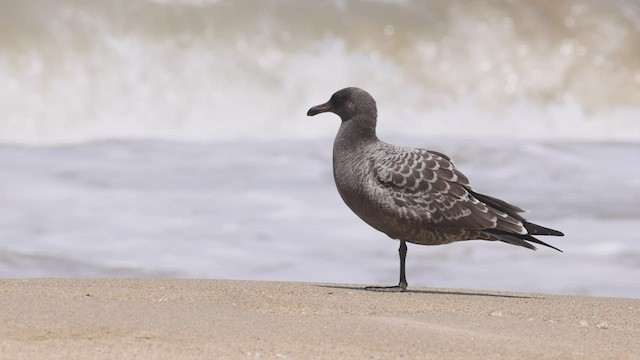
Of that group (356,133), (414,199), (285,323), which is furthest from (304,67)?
(285,323)

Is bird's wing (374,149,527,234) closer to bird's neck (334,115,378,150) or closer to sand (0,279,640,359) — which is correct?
bird's neck (334,115,378,150)

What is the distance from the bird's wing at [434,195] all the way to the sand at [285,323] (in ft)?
1.53

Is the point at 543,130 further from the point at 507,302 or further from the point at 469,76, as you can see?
the point at 507,302

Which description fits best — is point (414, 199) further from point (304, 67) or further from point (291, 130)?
point (304, 67)

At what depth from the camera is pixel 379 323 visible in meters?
5.60

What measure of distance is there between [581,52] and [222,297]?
1894cm

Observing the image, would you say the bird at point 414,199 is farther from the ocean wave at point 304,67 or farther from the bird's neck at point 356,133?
the ocean wave at point 304,67

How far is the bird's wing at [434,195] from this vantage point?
7.24m

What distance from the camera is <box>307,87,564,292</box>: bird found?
23.7 ft

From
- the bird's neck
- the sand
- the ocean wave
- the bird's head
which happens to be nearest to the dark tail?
the sand

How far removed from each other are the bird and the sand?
40cm

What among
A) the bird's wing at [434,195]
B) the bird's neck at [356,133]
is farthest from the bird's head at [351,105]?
the bird's wing at [434,195]

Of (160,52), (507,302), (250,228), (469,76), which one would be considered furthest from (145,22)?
(507,302)

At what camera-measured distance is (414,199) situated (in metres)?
7.27
